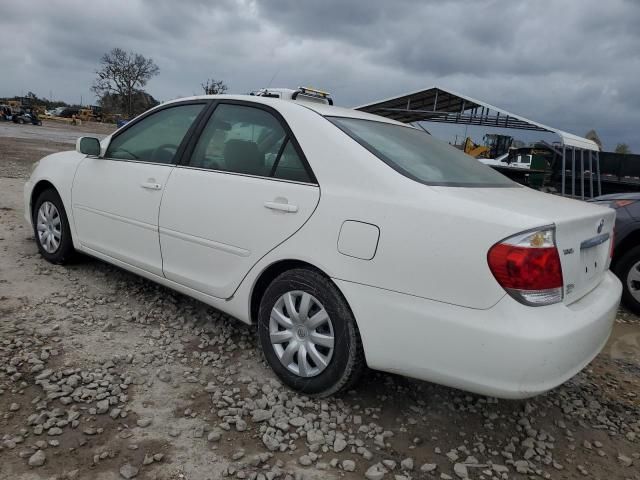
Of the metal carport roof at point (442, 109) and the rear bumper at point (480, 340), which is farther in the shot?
the metal carport roof at point (442, 109)

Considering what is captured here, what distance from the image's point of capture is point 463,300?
6.89ft

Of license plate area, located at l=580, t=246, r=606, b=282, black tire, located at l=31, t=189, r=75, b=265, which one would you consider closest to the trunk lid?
license plate area, located at l=580, t=246, r=606, b=282

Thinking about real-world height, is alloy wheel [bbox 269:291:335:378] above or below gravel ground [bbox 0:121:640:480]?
above

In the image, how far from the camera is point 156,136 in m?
3.61

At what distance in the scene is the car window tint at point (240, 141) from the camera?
9.47ft

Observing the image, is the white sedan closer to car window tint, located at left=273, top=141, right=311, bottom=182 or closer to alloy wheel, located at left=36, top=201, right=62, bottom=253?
car window tint, located at left=273, top=141, right=311, bottom=182

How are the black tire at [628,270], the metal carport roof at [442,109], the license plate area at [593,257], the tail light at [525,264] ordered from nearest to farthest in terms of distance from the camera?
the tail light at [525,264]
the license plate area at [593,257]
the black tire at [628,270]
the metal carport roof at [442,109]

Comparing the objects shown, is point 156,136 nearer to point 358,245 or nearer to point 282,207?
point 282,207

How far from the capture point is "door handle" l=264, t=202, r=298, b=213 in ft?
8.53

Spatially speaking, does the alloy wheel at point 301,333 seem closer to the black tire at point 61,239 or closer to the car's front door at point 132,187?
the car's front door at point 132,187

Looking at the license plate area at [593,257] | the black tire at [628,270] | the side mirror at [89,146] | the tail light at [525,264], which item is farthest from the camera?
the black tire at [628,270]

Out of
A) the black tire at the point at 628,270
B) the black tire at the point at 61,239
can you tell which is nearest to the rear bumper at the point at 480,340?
the black tire at the point at 628,270

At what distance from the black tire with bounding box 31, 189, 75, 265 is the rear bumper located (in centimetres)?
286

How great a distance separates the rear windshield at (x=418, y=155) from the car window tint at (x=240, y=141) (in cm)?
40
